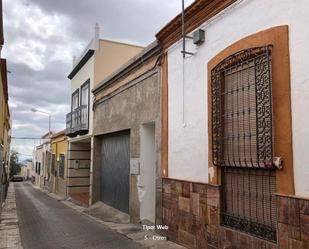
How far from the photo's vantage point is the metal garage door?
458 inches

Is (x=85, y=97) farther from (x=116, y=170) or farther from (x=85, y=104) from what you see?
(x=116, y=170)

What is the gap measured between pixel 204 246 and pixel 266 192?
6.17ft

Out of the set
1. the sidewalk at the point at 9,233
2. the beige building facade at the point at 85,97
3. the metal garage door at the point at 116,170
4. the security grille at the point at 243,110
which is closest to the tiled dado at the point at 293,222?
the security grille at the point at 243,110

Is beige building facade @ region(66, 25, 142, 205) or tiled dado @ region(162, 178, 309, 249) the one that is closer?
tiled dado @ region(162, 178, 309, 249)

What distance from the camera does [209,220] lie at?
6.53m

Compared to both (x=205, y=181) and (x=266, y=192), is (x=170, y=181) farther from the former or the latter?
(x=266, y=192)

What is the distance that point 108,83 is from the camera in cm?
1316

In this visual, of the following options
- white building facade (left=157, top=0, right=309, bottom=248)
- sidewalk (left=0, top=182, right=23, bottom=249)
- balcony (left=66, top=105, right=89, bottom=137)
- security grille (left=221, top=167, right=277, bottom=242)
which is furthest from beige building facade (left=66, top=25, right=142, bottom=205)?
security grille (left=221, top=167, right=277, bottom=242)

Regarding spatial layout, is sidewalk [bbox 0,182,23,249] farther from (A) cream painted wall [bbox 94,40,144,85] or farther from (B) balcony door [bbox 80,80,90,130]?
(A) cream painted wall [bbox 94,40,144,85]

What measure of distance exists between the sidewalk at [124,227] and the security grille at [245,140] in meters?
2.06

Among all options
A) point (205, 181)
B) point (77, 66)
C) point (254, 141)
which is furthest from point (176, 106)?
point (77, 66)

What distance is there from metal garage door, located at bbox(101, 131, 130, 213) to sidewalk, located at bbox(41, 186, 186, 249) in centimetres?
32

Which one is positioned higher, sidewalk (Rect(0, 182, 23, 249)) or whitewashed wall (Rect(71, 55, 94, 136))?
whitewashed wall (Rect(71, 55, 94, 136))

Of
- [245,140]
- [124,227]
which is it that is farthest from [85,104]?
[245,140]
